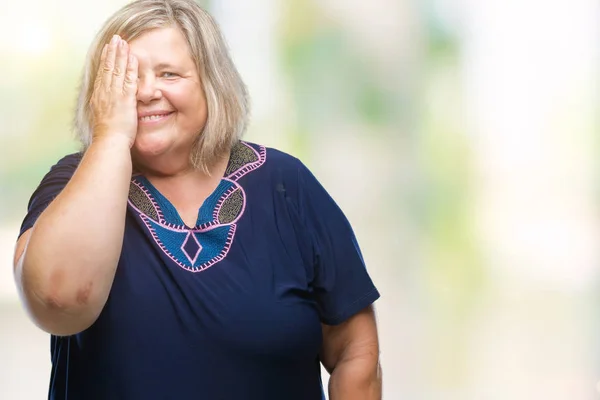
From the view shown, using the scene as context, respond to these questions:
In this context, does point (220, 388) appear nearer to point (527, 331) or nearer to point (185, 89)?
point (185, 89)

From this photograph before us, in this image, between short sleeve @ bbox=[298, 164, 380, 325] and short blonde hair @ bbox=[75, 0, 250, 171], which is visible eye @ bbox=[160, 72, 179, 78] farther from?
short sleeve @ bbox=[298, 164, 380, 325]

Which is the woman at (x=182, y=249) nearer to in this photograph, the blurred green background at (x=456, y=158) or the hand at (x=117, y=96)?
the hand at (x=117, y=96)

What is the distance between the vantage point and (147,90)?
1.38m

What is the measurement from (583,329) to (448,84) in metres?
0.93

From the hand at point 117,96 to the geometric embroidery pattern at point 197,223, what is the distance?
0.38 feet

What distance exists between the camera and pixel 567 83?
3006 millimetres

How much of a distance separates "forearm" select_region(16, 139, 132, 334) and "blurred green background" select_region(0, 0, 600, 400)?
161cm

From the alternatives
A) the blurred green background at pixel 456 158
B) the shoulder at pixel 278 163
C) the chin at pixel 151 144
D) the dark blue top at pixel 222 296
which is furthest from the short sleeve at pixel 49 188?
the blurred green background at pixel 456 158

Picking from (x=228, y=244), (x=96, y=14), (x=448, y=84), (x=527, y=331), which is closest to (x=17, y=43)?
(x=96, y=14)

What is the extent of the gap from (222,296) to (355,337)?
277mm

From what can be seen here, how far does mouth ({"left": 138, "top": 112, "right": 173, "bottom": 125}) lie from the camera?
1.40 metres

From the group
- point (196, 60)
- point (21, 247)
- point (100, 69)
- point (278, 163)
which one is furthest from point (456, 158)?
point (21, 247)

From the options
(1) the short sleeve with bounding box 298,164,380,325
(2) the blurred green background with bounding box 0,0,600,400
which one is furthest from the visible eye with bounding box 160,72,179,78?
(2) the blurred green background with bounding box 0,0,600,400

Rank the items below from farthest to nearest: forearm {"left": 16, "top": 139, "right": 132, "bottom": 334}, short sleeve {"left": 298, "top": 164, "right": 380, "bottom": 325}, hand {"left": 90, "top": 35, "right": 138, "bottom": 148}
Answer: short sleeve {"left": 298, "top": 164, "right": 380, "bottom": 325} → hand {"left": 90, "top": 35, "right": 138, "bottom": 148} → forearm {"left": 16, "top": 139, "right": 132, "bottom": 334}
